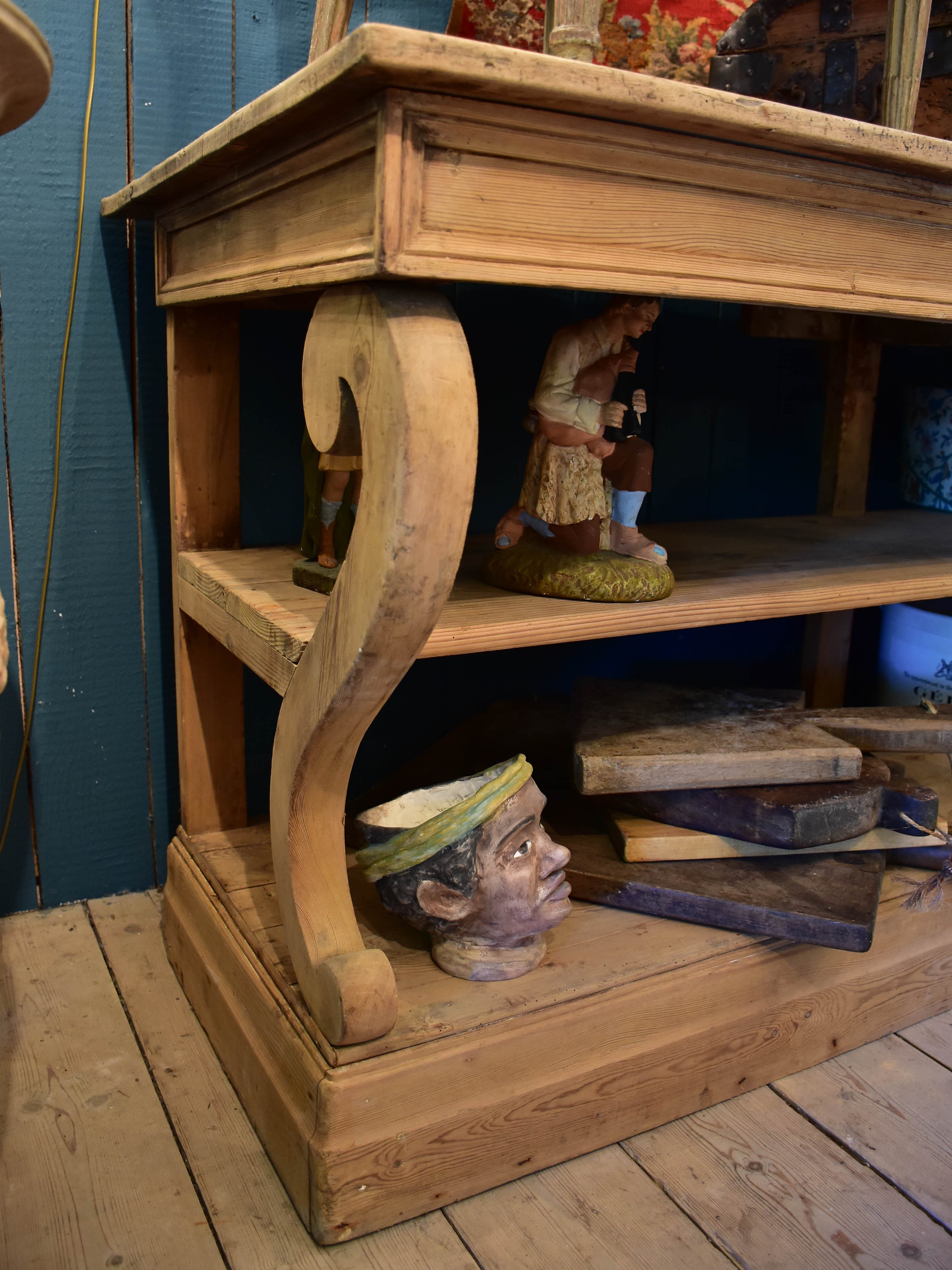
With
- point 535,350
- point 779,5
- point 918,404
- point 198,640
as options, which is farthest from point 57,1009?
point 918,404

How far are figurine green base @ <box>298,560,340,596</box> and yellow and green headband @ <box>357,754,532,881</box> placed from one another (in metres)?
0.26

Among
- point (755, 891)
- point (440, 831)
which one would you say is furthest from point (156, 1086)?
point (755, 891)

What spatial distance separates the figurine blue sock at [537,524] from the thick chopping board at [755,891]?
364 mm

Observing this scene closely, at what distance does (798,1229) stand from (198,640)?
2.93 ft

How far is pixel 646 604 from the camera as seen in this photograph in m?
1.06

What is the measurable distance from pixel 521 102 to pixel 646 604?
502mm

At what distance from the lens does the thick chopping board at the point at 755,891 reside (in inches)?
42.5

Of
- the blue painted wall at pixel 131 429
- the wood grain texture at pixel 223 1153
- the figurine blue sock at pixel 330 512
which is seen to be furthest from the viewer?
the blue painted wall at pixel 131 429

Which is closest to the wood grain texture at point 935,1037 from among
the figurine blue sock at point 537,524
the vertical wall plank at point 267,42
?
the figurine blue sock at point 537,524

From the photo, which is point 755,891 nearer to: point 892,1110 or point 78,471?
point 892,1110

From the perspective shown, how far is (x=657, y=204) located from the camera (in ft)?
2.63

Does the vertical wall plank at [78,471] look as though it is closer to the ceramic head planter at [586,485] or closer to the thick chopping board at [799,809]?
the ceramic head planter at [586,485]

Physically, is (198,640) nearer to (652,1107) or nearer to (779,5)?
(652,1107)

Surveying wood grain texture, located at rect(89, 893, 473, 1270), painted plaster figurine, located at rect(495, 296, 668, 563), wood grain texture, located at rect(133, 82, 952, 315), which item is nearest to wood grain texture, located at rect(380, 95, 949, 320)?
wood grain texture, located at rect(133, 82, 952, 315)
